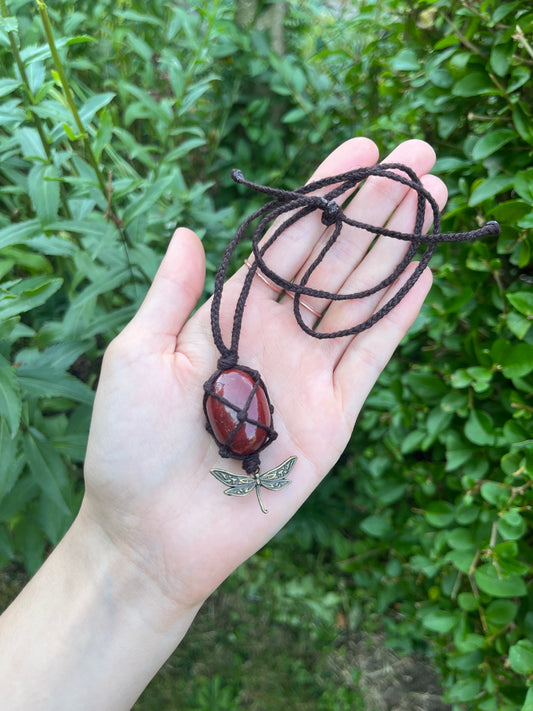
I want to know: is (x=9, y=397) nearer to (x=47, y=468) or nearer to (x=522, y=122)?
(x=47, y=468)

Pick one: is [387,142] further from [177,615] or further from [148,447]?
[177,615]

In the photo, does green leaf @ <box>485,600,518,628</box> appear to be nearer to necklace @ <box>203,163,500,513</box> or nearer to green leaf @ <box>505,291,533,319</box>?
necklace @ <box>203,163,500,513</box>

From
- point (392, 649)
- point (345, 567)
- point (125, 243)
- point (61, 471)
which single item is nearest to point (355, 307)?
point (125, 243)

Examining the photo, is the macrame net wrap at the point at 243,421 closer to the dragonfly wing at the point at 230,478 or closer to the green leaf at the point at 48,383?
the dragonfly wing at the point at 230,478

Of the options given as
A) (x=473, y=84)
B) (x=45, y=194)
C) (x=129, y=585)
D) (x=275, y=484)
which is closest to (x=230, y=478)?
(x=275, y=484)

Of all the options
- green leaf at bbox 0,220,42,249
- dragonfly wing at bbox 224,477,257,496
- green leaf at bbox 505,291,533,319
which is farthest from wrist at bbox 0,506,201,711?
green leaf at bbox 505,291,533,319
